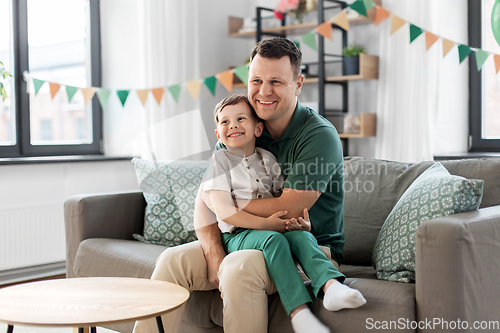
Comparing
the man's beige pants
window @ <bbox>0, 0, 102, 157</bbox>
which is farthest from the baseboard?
the man's beige pants

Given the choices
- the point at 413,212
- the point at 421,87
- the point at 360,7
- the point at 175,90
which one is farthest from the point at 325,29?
the point at 413,212

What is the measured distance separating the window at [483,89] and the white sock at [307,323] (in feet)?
8.16

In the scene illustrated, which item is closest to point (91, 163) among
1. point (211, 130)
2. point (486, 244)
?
point (211, 130)

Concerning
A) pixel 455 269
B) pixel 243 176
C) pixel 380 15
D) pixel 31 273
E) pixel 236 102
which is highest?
pixel 380 15

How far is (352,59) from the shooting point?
11.7ft

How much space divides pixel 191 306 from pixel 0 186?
6.04ft

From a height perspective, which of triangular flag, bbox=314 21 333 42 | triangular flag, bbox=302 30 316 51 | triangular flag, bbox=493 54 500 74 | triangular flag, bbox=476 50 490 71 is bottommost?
triangular flag, bbox=493 54 500 74

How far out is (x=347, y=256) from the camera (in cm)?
201

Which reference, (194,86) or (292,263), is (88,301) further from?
(194,86)

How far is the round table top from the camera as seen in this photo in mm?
1221

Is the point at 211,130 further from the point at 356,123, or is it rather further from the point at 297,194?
the point at 356,123

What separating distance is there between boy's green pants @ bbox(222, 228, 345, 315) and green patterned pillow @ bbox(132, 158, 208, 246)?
807 mm

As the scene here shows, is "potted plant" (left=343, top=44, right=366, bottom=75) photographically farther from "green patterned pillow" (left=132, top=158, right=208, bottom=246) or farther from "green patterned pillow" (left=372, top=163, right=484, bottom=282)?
"green patterned pillow" (left=372, top=163, right=484, bottom=282)

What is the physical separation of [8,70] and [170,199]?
5.80 feet
